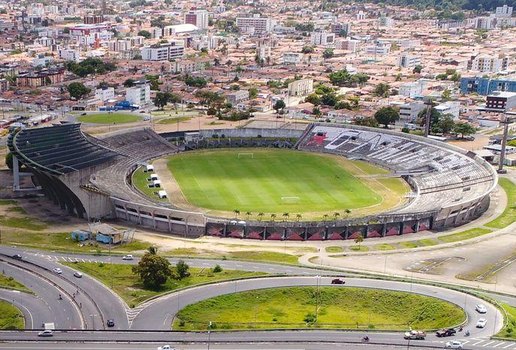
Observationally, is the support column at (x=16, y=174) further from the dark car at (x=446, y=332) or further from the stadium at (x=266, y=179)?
the dark car at (x=446, y=332)

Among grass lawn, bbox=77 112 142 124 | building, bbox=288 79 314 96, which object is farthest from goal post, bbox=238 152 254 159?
building, bbox=288 79 314 96

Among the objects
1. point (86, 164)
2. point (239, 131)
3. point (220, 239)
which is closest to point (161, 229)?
point (220, 239)

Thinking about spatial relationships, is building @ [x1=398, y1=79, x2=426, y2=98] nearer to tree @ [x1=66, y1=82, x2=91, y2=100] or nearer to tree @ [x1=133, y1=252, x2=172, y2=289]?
tree @ [x1=66, y1=82, x2=91, y2=100]

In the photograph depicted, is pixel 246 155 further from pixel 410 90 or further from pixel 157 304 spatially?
pixel 410 90

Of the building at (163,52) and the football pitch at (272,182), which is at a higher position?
the building at (163,52)

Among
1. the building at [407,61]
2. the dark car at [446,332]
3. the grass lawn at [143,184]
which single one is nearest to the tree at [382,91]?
the building at [407,61]
